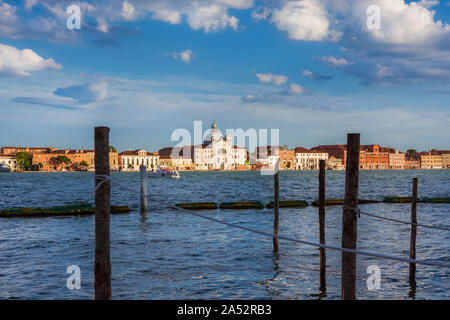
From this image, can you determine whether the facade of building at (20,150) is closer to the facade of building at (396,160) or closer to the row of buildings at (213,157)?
the row of buildings at (213,157)

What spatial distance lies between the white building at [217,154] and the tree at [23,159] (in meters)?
60.7

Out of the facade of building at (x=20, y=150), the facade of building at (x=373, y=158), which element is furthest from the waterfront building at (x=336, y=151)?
the facade of building at (x=20, y=150)

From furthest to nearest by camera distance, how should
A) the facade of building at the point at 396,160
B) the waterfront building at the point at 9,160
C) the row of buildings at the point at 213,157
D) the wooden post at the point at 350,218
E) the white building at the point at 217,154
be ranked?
the facade of building at the point at 396,160 < the white building at the point at 217,154 < the row of buildings at the point at 213,157 < the waterfront building at the point at 9,160 < the wooden post at the point at 350,218

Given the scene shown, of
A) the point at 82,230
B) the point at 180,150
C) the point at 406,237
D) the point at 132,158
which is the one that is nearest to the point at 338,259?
the point at 406,237

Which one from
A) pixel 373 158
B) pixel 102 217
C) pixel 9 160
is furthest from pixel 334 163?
pixel 102 217

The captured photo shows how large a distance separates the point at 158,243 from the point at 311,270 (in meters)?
6.69

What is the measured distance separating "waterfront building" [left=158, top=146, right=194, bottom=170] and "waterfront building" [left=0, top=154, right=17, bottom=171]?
5334 cm

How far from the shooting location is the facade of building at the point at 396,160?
636ft

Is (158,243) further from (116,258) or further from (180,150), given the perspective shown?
(180,150)

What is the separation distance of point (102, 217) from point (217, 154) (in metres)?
169

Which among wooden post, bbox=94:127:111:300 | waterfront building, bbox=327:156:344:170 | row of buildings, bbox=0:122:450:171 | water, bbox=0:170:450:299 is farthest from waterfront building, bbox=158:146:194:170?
wooden post, bbox=94:127:111:300

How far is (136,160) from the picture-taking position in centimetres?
17725

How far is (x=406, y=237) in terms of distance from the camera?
1716 centimetres
